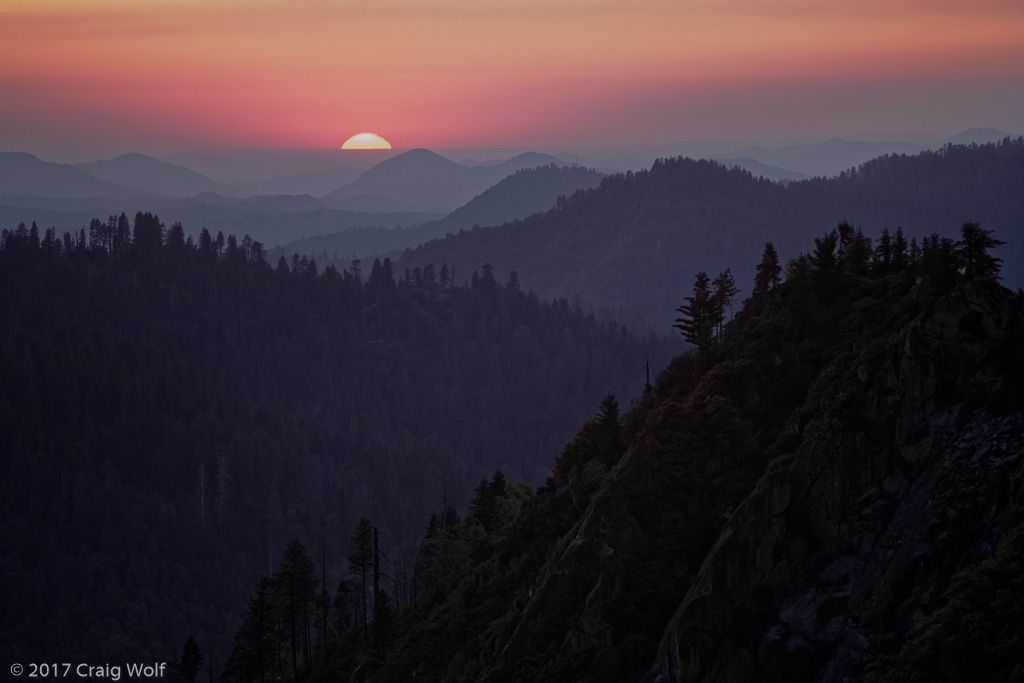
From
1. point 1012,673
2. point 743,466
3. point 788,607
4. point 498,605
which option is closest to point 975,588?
point 1012,673

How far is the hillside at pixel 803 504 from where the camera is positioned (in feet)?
124

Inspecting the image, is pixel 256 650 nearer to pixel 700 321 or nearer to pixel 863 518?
pixel 700 321

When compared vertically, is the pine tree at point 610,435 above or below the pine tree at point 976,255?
below

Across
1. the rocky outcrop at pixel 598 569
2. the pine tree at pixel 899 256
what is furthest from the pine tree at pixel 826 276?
the rocky outcrop at pixel 598 569

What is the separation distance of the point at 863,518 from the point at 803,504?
260 centimetres

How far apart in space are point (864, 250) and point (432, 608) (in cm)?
3683

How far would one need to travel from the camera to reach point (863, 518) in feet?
140

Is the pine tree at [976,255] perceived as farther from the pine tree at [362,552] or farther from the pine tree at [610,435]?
the pine tree at [362,552]

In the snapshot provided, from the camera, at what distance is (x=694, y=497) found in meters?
49.7

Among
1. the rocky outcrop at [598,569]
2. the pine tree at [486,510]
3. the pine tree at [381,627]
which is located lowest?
the pine tree at [381,627]

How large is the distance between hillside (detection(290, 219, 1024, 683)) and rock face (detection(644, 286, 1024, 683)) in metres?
0.08

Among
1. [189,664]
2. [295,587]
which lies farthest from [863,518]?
[295,587]

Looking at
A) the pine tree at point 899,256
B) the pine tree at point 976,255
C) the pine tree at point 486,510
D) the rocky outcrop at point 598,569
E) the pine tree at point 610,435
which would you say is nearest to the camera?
the pine tree at point 976,255

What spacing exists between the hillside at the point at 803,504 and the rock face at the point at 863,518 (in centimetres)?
8
